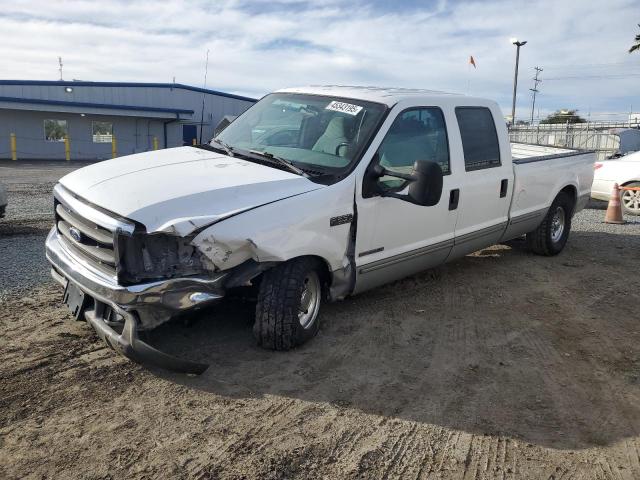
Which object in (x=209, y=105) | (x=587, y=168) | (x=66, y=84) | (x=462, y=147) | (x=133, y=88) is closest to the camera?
(x=462, y=147)

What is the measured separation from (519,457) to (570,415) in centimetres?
65

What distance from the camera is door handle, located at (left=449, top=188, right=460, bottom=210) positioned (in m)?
5.22

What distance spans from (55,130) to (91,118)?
1.88m

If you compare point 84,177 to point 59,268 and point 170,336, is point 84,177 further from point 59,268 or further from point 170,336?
point 170,336

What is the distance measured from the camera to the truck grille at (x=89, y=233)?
3.46 m

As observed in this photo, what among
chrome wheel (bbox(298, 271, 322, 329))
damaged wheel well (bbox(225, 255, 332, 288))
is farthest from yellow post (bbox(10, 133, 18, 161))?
damaged wheel well (bbox(225, 255, 332, 288))

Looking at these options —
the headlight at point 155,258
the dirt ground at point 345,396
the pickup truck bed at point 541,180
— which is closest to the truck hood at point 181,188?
the headlight at point 155,258

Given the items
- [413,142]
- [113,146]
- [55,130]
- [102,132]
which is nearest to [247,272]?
[413,142]

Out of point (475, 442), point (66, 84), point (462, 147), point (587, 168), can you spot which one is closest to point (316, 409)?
point (475, 442)

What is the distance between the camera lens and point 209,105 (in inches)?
1396

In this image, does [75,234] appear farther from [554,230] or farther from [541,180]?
[554,230]

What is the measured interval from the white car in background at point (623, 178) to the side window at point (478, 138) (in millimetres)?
6919

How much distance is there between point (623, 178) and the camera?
11688mm

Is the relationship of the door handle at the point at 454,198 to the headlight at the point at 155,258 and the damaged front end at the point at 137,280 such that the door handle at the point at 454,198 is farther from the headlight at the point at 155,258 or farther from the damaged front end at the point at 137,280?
the headlight at the point at 155,258
